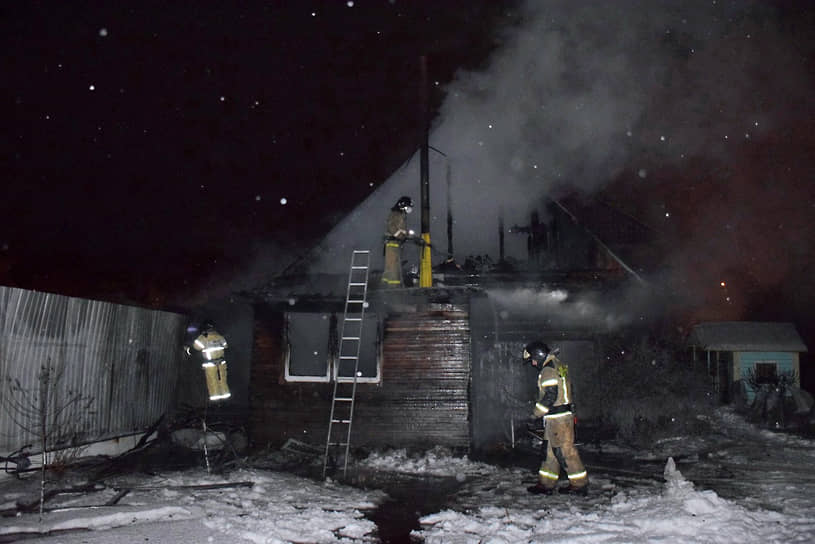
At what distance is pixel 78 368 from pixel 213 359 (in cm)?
227

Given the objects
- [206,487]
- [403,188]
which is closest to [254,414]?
[206,487]

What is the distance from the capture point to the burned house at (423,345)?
31.8 feet

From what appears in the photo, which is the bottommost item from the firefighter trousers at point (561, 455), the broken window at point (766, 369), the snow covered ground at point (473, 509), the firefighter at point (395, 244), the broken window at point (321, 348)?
the snow covered ground at point (473, 509)

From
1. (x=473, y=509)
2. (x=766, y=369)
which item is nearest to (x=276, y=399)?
(x=473, y=509)

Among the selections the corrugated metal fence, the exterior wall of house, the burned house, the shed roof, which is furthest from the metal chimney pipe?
the shed roof

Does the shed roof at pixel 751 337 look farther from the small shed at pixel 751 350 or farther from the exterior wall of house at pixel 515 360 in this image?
the exterior wall of house at pixel 515 360

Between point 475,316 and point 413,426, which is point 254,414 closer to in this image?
point 413,426

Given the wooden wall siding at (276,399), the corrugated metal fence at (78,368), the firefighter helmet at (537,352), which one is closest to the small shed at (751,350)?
the firefighter helmet at (537,352)

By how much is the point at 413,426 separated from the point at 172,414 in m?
5.20

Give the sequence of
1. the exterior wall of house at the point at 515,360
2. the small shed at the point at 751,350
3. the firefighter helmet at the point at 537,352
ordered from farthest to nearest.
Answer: the small shed at the point at 751,350 < the exterior wall of house at the point at 515,360 < the firefighter helmet at the point at 537,352

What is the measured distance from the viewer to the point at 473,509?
6.22m

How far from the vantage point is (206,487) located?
21.3 feet

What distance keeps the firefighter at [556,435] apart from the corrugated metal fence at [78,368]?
5709 millimetres

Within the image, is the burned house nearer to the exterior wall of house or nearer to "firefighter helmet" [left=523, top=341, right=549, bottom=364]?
the exterior wall of house
